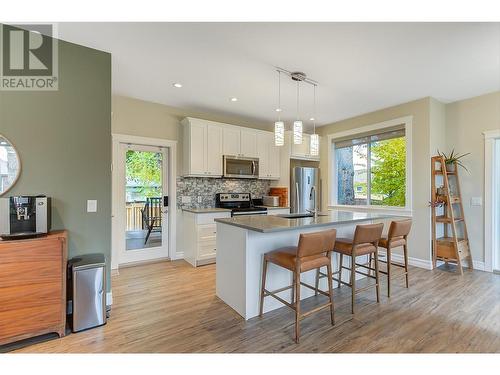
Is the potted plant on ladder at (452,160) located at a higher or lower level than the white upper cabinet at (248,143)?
lower

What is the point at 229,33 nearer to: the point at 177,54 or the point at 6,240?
the point at 177,54

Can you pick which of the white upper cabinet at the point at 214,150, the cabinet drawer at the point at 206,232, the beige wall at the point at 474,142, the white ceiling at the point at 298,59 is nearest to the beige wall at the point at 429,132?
the beige wall at the point at 474,142

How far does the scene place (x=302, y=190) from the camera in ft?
17.1

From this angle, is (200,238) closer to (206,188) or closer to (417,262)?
(206,188)

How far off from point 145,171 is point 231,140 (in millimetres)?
1615

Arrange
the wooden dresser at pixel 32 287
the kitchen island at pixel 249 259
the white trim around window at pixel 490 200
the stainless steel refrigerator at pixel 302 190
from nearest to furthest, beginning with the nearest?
the wooden dresser at pixel 32 287 < the kitchen island at pixel 249 259 < the white trim around window at pixel 490 200 < the stainless steel refrigerator at pixel 302 190

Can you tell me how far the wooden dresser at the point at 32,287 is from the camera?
1.91 m

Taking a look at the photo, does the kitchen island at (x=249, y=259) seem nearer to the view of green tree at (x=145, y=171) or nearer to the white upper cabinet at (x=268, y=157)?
the view of green tree at (x=145, y=171)

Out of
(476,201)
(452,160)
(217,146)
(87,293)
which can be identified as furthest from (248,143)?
(476,201)

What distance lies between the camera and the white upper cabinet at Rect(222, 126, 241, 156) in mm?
4609

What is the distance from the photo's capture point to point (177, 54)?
2668 mm

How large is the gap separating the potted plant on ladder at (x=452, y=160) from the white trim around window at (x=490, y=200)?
0.27 meters

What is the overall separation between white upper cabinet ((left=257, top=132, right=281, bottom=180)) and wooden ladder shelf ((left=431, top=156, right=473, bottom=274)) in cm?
270
